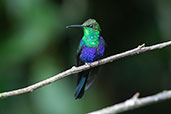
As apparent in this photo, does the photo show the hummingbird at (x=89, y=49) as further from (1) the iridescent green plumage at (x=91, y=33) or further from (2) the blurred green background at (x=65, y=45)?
(2) the blurred green background at (x=65, y=45)

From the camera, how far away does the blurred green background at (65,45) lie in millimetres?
3701

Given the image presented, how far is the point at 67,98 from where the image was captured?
12.1 feet

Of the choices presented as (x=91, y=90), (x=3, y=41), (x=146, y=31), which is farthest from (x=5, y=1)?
(x=146, y=31)

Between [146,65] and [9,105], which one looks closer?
[9,105]

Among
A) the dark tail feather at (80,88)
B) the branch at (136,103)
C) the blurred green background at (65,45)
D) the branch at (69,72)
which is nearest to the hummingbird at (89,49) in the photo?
the dark tail feather at (80,88)

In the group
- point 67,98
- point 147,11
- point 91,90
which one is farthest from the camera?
point 147,11

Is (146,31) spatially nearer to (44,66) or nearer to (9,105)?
(44,66)

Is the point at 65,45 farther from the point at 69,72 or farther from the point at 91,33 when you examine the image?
the point at 69,72

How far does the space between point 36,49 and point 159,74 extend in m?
1.73

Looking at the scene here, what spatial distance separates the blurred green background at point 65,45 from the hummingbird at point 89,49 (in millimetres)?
805

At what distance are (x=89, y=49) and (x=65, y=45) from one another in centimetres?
109

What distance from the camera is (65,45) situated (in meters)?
3.91

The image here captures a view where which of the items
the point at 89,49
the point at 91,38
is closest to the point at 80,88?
the point at 89,49

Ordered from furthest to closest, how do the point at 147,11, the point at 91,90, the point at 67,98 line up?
the point at 147,11 → the point at 91,90 → the point at 67,98
